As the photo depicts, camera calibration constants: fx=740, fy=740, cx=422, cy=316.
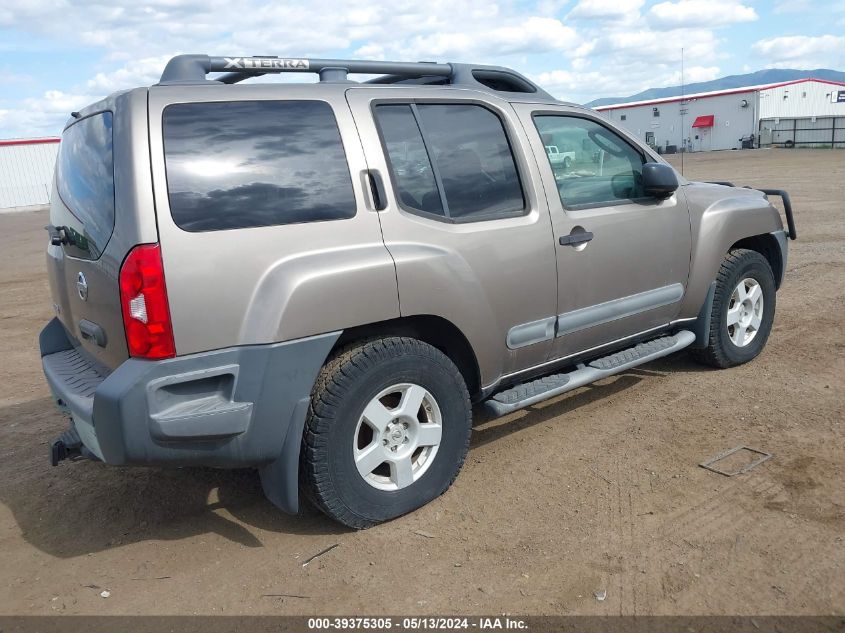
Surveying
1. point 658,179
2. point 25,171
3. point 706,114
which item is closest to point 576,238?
point 658,179

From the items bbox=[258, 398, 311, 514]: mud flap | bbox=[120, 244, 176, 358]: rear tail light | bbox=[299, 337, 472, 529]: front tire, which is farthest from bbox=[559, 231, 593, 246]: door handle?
bbox=[120, 244, 176, 358]: rear tail light

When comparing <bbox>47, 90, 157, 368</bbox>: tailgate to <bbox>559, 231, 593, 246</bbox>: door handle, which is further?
<bbox>559, 231, 593, 246</bbox>: door handle

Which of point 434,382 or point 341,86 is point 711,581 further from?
point 341,86

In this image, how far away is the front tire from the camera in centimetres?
315

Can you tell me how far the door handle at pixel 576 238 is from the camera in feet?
13.0

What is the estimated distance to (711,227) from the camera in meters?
4.82

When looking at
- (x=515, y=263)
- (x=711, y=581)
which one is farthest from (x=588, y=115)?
(x=711, y=581)

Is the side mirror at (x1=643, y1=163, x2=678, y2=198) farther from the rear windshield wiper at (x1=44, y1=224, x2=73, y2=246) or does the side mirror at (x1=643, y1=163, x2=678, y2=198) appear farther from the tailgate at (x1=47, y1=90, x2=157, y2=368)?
the rear windshield wiper at (x1=44, y1=224, x2=73, y2=246)

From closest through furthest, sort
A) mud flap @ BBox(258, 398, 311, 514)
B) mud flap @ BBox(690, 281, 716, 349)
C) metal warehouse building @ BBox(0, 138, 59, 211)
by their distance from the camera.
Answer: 1. mud flap @ BBox(258, 398, 311, 514)
2. mud flap @ BBox(690, 281, 716, 349)
3. metal warehouse building @ BBox(0, 138, 59, 211)

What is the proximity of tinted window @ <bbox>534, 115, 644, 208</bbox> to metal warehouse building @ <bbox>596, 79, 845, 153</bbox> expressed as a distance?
44.4 metres

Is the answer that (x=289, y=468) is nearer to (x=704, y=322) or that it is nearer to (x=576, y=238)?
(x=576, y=238)

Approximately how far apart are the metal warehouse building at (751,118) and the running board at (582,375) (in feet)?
146

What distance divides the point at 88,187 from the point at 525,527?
2.42 meters

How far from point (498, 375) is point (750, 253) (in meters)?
2.42
